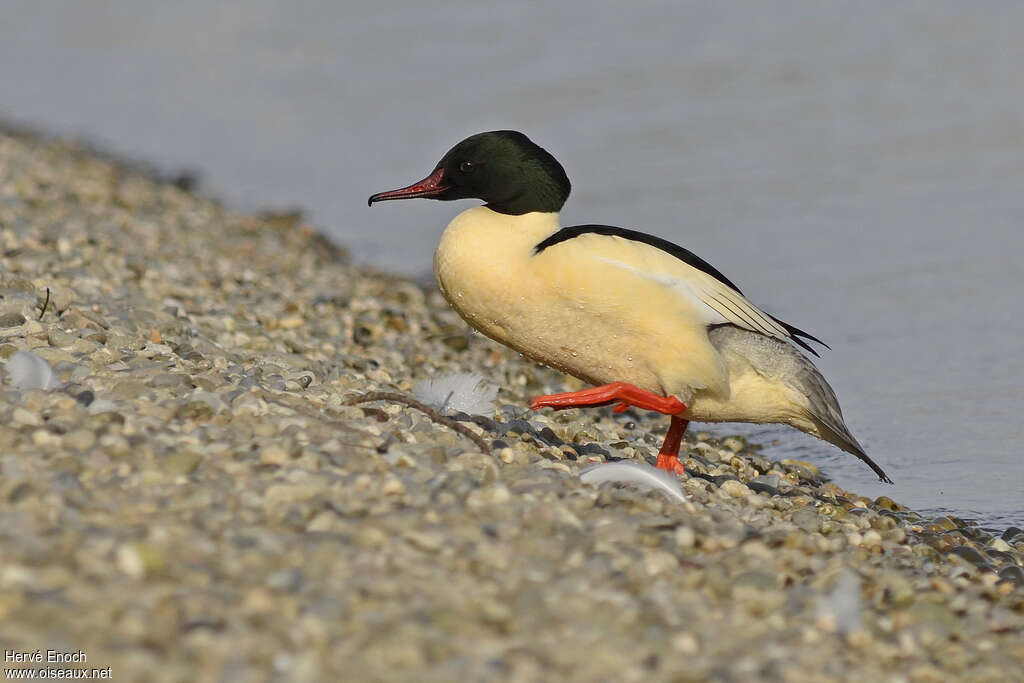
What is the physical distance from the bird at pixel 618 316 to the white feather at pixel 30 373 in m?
1.64

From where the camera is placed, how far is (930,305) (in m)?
10.2

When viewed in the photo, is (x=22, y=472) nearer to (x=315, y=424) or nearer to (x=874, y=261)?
(x=315, y=424)

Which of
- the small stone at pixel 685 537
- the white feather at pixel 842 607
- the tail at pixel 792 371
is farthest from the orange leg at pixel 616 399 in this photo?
the white feather at pixel 842 607

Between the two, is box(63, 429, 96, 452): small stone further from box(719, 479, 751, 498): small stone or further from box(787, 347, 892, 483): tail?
box(787, 347, 892, 483): tail

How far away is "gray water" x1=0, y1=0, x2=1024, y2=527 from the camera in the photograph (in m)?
9.03

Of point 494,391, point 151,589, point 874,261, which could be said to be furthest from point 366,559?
point 874,261

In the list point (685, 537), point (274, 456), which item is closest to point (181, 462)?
point (274, 456)

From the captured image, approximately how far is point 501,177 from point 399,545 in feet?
8.05

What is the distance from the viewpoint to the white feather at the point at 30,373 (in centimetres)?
487

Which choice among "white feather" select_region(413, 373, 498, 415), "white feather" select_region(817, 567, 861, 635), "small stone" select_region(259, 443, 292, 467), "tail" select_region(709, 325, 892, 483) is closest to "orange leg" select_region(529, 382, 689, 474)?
"tail" select_region(709, 325, 892, 483)

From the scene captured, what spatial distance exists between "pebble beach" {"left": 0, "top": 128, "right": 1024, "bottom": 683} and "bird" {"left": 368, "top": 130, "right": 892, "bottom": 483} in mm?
367

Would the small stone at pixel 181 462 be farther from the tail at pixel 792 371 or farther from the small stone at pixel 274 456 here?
the tail at pixel 792 371

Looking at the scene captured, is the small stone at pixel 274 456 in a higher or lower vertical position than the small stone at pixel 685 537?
lower

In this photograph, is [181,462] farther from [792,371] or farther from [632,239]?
[792,371]
